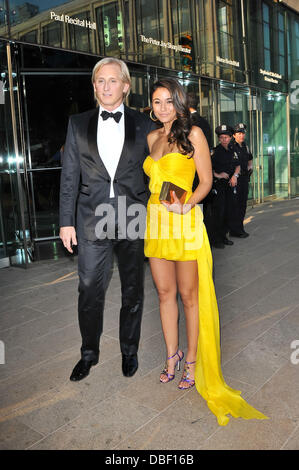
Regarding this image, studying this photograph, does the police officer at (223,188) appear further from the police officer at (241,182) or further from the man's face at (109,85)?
the man's face at (109,85)

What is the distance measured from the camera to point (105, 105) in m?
2.71

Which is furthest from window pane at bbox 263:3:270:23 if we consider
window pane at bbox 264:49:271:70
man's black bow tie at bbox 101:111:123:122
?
man's black bow tie at bbox 101:111:123:122

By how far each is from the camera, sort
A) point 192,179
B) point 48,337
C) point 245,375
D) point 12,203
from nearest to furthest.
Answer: point 192,179 → point 245,375 → point 48,337 → point 12,203

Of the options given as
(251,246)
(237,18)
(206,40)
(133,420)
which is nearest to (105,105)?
(133,420)

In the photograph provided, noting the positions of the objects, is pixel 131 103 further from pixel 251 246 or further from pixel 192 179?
pixel 192 179

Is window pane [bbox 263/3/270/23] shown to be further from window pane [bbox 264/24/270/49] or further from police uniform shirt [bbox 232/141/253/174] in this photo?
police uniform shirt [bbox 232/141/253/174]

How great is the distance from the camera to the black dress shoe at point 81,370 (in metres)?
2.88

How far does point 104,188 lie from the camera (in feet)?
8.95

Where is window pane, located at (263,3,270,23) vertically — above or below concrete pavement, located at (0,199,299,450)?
above

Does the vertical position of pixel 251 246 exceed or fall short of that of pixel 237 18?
it falls short

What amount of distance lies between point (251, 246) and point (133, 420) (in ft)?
16.0

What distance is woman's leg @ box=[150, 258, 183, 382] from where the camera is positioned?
2707 mm

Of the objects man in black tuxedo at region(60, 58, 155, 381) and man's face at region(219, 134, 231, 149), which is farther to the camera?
man's face at region(219, 134, 231, 149)

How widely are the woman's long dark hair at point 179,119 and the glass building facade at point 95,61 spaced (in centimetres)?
419
